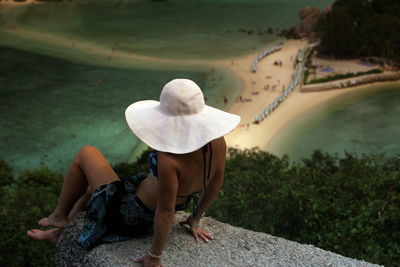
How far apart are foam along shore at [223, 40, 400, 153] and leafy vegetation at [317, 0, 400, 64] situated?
1950 millimetres

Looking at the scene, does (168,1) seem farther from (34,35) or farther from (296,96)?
(296,96)

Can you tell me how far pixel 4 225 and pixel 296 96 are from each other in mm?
15934

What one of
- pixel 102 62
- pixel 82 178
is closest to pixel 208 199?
pixel 82 178

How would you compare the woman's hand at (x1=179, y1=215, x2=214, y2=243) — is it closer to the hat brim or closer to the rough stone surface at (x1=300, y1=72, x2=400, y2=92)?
the hat brim

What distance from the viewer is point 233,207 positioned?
7.91m

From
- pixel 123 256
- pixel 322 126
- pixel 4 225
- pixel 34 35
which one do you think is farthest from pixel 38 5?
pixel 123 256

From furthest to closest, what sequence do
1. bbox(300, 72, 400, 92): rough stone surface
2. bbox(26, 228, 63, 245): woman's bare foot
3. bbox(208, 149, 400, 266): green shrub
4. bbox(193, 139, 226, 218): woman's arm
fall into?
bbox(300, 72, 400, 92): rough stone surface → bbox(208, 149, 400, 266): green shrub → bbox(26, 228, 63, 245): woman's bare foot → bbox(193, 139, 226, 218): woman's arm

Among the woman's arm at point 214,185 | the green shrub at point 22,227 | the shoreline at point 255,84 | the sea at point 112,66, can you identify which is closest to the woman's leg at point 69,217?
the woman's arm at point 214,185

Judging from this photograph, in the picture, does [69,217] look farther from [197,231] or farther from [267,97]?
[267,97]

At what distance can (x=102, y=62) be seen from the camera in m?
26.5

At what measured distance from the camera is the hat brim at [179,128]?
3.55 meters

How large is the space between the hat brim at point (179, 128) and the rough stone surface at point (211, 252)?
0.98m

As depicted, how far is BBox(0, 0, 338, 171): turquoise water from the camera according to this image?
18734 mm

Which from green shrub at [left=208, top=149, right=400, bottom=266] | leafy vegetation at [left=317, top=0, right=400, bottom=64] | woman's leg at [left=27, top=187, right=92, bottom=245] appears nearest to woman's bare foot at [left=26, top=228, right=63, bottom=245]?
woman's leg at [left=27, top=187, right=92, bottom=245]
